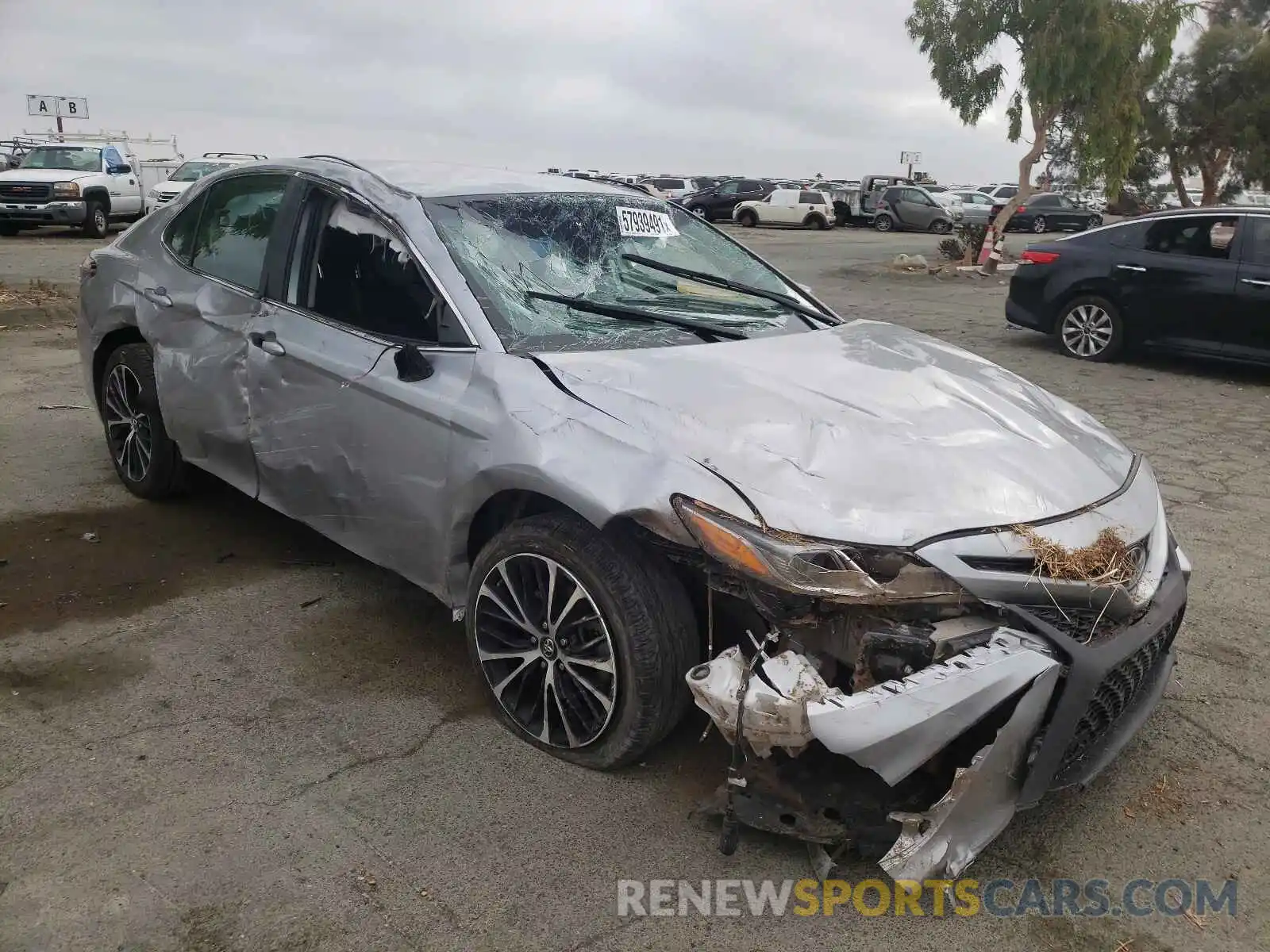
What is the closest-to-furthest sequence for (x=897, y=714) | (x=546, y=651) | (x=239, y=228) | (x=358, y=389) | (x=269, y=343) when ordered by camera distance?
(x=897, y=714) → (x=546, y=651) → (x=358, y=389) → (x=269, y=343) → (x=239, y=228)

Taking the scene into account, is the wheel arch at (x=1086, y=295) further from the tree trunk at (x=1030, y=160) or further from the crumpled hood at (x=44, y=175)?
the crumpled hood at (x=44, y=175)

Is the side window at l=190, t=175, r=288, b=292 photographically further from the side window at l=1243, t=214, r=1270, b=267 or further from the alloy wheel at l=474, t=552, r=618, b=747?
the side window at l=1243, t=214, r=1270, b=267

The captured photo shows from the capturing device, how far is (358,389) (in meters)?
3.35

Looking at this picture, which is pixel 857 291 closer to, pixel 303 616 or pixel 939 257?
pixel 939 257

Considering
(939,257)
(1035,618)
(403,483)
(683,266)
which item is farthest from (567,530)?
(939,257)

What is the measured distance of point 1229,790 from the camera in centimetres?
289

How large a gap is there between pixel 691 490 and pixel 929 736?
0.79m

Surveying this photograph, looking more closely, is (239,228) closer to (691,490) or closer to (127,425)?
(127,425)

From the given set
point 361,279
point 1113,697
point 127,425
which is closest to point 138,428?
point 127,425

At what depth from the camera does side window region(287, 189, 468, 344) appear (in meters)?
3.26

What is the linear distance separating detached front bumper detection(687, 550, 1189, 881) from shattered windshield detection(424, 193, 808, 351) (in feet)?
4.18

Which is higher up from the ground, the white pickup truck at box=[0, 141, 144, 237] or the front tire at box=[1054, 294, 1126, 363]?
the white pickup truck at box=[0, 141, 144, 237]

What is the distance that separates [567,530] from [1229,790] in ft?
6.70

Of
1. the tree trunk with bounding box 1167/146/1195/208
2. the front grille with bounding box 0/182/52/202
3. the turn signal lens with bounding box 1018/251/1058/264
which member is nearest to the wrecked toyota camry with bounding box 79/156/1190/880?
the turn signal lens with bounding box 1018/251/1058/264
